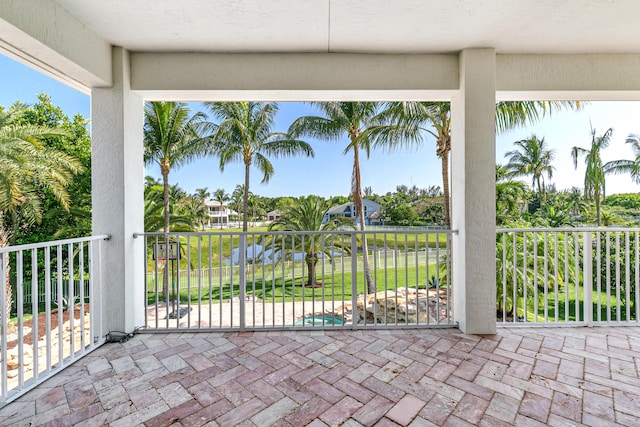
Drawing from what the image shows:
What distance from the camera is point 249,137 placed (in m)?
10.2

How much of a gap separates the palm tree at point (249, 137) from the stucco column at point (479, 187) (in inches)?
311

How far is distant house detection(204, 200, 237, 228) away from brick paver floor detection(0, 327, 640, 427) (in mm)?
14237

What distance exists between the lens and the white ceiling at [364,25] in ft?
7.33

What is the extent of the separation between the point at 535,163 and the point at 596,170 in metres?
8.00

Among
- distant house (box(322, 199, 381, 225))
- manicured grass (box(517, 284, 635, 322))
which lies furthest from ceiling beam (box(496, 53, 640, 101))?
distant house (box(322, 199, 381, 225))

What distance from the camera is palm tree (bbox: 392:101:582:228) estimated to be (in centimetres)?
410

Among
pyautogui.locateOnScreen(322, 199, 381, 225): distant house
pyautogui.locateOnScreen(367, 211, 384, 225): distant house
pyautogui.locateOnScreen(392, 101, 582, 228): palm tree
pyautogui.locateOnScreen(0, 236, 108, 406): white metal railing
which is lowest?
pyautogui.locateOnScreen(0, 236, 108, 406): white metal railing

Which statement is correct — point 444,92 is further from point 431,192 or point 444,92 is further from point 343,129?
point 431,192

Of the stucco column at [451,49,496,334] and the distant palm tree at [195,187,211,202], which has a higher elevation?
the distant palm tree at [195,187,211,202]

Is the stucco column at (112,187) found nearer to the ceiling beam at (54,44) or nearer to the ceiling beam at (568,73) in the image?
the ceiling beam at (54,44)

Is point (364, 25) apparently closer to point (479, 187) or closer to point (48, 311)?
point (479, 187)

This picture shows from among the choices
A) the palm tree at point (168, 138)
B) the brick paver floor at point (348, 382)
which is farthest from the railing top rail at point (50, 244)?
the palm tree at point (168, 138)

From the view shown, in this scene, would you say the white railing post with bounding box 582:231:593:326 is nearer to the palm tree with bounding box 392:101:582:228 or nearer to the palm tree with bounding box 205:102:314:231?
the palm tree with bounding box 392:101:582:228

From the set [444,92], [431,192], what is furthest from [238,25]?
[431,192]
